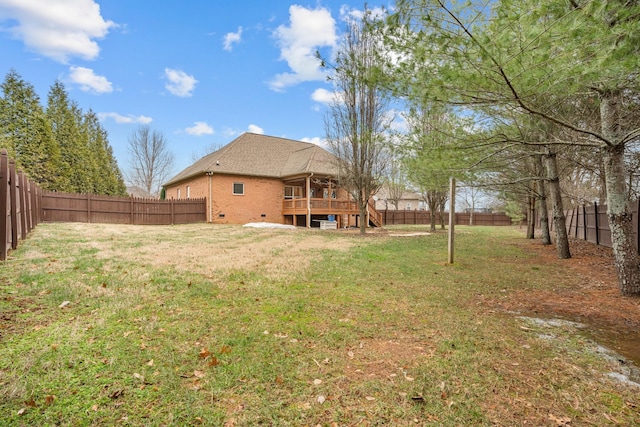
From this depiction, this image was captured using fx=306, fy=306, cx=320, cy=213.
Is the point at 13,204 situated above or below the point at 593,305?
above

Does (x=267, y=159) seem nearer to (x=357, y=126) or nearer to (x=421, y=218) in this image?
(x=357, y=126)

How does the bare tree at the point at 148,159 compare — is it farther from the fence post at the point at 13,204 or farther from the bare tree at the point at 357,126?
the fence post at the point at 13,204

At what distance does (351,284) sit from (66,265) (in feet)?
16.7

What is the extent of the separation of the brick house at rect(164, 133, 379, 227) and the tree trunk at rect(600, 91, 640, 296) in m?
14.3

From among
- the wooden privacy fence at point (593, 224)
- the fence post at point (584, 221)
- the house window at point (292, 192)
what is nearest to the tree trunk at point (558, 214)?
the wooden privacy fence at point (593, 224)

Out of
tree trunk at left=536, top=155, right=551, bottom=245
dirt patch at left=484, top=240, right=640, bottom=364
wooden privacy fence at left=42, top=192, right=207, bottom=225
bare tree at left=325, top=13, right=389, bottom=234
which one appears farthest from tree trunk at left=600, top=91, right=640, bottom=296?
wooden privacy fence at left=42, top=192, right=207, bottom=225

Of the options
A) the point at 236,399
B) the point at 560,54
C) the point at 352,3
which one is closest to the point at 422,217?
the point at 352,3

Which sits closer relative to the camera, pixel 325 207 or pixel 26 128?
pixel 26 128

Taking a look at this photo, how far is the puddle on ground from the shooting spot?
8.33 ft

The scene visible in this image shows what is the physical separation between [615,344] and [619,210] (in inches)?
106

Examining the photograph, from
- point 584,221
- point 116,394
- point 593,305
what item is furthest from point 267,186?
point 116,394

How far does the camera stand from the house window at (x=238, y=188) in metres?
20.0

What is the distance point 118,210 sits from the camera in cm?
1841

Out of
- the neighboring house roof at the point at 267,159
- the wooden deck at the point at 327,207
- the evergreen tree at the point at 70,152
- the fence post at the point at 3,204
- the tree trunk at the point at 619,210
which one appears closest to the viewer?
the tree trunk at the point at 619,210
